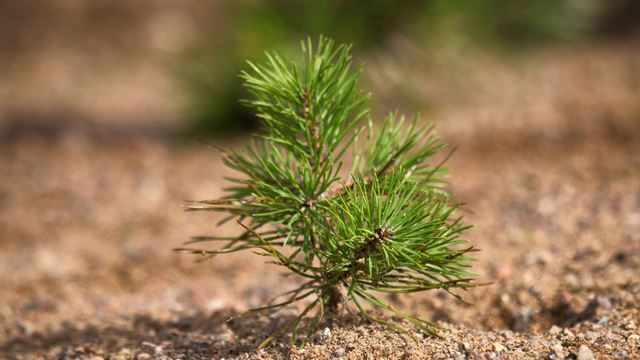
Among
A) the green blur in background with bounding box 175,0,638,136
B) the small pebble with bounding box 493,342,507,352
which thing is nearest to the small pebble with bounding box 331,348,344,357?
the small pebble with bounding box 493,342,507,352

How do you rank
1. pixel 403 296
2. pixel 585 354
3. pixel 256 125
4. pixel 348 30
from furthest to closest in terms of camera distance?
pixel 256 125 < pixel 348 30 < pixel 403 296 < pixel 585 354

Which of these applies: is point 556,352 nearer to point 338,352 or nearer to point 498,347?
point 498,347

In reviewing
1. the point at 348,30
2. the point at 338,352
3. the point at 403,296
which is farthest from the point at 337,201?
the point at 348,30

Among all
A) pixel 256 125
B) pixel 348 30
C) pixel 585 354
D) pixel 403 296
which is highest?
pixel 348 30

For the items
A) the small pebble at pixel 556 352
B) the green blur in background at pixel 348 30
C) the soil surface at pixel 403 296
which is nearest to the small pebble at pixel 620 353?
the soil surface at pixel 403 296

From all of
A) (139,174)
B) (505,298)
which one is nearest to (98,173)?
(139,174)

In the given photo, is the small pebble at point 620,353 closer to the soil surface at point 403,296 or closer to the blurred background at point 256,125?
the soil surface at point 403,296

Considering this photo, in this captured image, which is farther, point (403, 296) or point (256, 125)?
point (256, 125)

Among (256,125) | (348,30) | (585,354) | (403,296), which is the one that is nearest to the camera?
(585,354)
